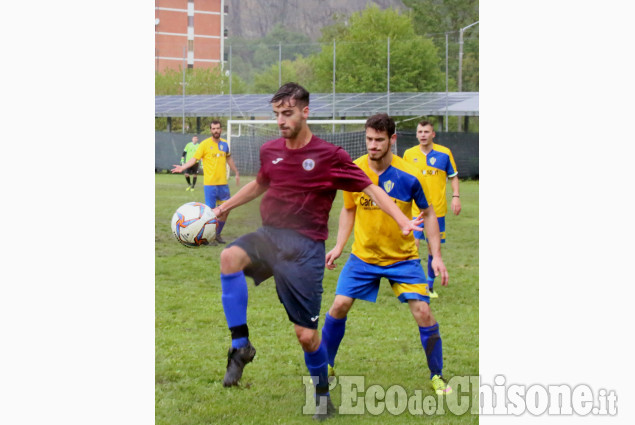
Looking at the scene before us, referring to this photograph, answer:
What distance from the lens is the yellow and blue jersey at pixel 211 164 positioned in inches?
384

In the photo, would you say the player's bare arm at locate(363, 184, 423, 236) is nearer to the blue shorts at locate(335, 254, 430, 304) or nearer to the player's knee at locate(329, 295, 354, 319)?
the blue shorts at locate(335, 254, 430, 304)

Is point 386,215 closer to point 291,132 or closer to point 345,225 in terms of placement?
point 345,225

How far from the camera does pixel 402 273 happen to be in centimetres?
513

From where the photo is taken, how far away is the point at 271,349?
5.99 m

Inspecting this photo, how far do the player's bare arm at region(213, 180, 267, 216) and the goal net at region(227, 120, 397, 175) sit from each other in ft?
1.99

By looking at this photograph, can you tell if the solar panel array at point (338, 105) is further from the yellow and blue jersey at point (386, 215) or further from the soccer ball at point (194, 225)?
the soccer ball at point (194, 225)

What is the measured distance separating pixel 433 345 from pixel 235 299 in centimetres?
A: 151

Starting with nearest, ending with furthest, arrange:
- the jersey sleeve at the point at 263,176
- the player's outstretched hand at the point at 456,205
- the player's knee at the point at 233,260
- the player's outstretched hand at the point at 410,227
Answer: the player's outstretched hand at the point at 410,227
the player's knee at the point at 233,260
the jersey sleeve at the point at 263,176
the player's outstretched hand at the point at 456,205

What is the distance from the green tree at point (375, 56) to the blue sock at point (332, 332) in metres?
2.16

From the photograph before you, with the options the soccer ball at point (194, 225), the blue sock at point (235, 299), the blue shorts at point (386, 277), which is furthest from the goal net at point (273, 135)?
the blue sock at point (235, 299)

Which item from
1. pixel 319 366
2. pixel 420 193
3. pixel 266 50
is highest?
pixel 266 50

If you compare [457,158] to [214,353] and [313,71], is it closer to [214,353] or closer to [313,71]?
[313,71]

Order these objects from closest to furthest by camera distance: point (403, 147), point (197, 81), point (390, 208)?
point (390, 208) < point (197, 81) < point (403, 147)

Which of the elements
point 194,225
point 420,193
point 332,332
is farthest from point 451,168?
point 194,225
